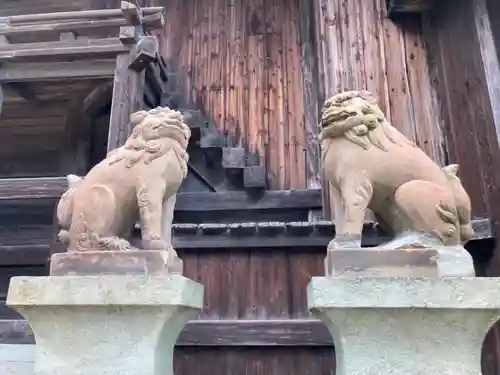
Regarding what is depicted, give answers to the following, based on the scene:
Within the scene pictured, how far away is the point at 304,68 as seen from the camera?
222 inches

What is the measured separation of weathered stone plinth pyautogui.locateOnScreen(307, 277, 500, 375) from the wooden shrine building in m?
1.74

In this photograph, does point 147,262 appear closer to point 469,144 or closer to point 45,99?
point 469,144

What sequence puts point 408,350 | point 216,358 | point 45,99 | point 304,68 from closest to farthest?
point 408,350 < point 216,358 < point 304,68 < point 45,99

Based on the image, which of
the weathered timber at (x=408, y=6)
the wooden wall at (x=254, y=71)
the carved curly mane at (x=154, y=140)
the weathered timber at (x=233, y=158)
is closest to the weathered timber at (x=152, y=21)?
the wooden wall at (x=254, y=71)

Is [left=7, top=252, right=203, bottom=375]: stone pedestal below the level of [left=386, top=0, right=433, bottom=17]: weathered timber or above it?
below

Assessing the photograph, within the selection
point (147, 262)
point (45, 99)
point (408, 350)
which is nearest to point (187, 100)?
point (45, 99)

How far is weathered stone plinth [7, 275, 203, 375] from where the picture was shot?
87.3 inches

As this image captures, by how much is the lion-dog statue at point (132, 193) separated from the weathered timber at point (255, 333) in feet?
5.40

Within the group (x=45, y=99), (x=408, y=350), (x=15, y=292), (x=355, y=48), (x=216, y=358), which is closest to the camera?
(x=408, y=350)

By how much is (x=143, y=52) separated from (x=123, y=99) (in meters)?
0.48

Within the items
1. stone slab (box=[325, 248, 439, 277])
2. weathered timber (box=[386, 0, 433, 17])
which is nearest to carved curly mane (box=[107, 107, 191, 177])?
stone slab (box=[325, 248, 439, 277])

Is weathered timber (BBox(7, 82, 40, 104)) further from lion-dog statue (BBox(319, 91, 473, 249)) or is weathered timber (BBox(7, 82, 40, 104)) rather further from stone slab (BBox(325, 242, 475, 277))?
stone slab (BBox(325, 242, 475, 277))

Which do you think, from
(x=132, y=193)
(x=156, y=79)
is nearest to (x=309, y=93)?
(x=156, y=79)

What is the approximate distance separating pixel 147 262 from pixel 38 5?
5.68m
